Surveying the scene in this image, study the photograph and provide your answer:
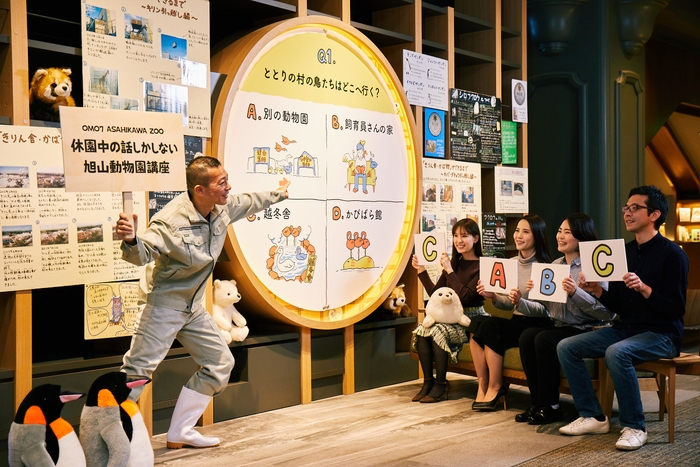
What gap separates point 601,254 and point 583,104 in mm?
2773

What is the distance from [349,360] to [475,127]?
1.95 metres

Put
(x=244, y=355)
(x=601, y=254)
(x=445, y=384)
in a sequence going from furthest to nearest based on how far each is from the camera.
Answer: (x=445, y=384)
(x=244, y=355)
(x=601, y=254)

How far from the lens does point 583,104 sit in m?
6.07

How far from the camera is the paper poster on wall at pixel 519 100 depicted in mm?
5875

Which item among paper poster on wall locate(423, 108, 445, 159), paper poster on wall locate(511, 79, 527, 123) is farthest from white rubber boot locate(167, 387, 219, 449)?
paper poster on wall locate(511, 79, 527, 123)

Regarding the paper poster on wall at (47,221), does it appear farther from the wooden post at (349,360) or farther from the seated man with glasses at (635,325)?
the seated man with glasses at (635,325)

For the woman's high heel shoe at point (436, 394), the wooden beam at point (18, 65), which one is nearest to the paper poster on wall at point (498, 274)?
the woman's high heel shoe at point (436, 394)

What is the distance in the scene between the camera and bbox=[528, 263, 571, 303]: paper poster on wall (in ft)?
Result: 12.2

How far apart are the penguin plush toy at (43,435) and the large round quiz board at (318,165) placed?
1.47 meters

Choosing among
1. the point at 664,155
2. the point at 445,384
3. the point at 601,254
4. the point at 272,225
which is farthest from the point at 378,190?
the point at 664,155

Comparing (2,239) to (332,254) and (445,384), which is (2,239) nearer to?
(332,254)

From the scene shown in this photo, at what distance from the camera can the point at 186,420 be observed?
349 centimetres

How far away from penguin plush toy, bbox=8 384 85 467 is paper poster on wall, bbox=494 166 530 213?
375 centimetres

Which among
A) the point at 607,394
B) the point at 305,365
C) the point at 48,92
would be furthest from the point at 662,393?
the point at 48,92
